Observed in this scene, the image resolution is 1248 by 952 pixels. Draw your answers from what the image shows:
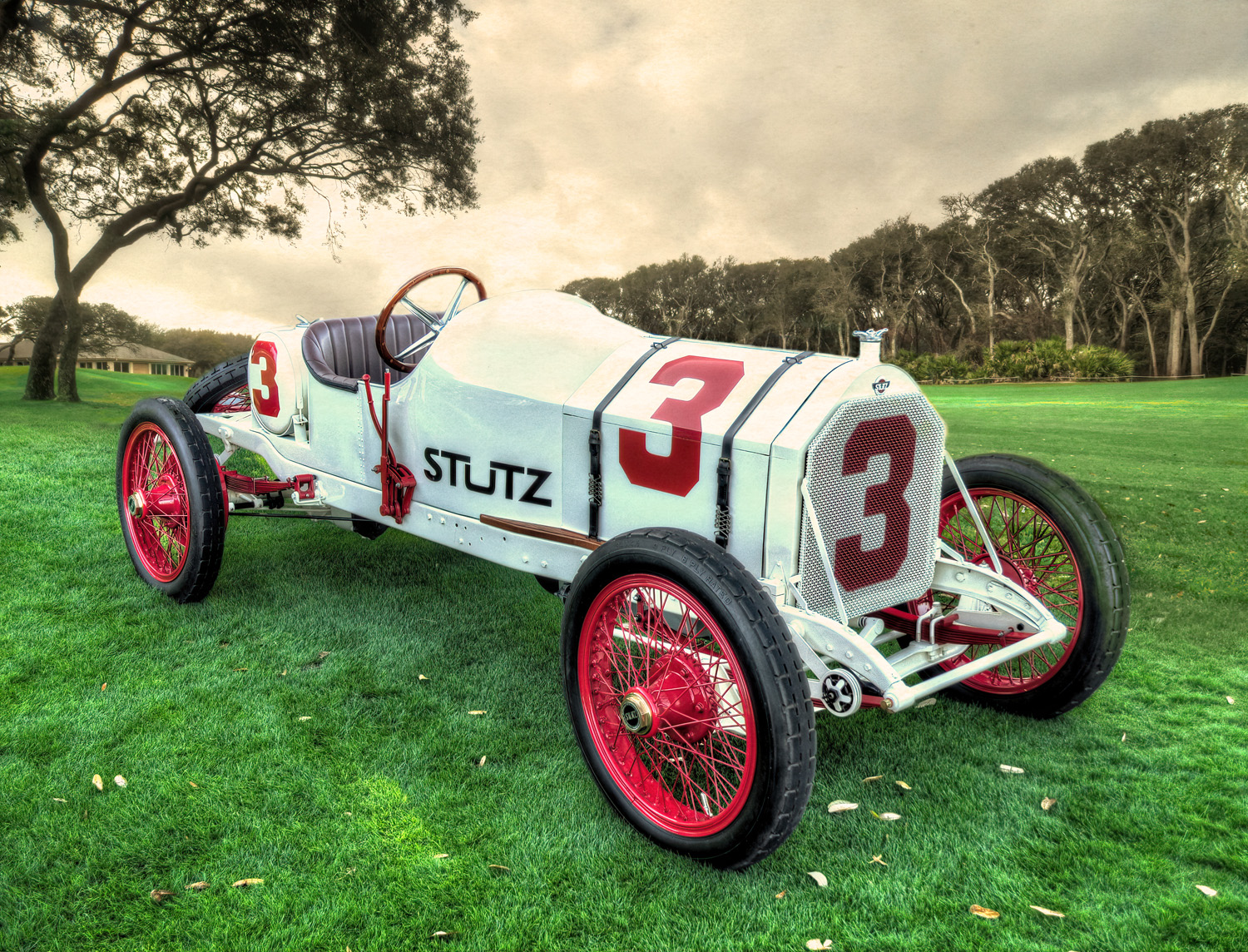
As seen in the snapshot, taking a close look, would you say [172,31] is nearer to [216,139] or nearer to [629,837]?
[216,139]

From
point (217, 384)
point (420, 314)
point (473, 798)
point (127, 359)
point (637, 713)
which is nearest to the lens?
point (637, 713)

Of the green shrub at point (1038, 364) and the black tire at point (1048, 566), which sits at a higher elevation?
the green shrub at point (1038, 364)

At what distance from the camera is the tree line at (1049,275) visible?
34.8m

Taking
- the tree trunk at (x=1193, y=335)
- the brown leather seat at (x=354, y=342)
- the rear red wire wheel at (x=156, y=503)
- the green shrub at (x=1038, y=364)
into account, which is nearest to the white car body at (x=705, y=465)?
the brown leather seat at (x=354, y=342)

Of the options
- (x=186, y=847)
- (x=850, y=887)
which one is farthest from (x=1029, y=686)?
(x=186, y=847)

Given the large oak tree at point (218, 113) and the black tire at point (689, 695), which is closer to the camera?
the black tire at point (689, 695)

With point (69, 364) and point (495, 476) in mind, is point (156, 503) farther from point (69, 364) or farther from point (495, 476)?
point (69, 364)

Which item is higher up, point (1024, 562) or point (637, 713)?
point (1024, 562)

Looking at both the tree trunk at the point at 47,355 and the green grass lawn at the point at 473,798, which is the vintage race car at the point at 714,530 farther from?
the tree trunk at the point at 47,355

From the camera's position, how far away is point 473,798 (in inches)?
107

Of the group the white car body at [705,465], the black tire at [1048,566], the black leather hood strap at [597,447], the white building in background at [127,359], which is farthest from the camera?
the white building in background at [127,359]

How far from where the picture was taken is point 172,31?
51.7 ft

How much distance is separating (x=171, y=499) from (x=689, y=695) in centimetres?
337

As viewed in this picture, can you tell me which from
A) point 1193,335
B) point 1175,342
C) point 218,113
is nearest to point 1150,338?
point 1175,342
